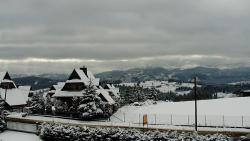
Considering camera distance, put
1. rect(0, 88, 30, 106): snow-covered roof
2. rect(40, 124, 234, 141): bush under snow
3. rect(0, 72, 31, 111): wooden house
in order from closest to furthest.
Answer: rect(40, 124, 234, 141): bush under snow, rect(0, 72, 31, 111): wooden house, rect(0, 88, 30, 106): snow-covered roof

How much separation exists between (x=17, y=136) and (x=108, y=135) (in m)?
17.2

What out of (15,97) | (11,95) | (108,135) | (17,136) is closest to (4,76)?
(11,95)

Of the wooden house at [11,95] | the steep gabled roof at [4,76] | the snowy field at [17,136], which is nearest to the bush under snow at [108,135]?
the snowy field at [17,136]

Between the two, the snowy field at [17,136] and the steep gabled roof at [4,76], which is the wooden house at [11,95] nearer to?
the steep gabled roof at [4,76]

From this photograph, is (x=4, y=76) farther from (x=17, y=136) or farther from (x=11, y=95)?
(x=17, y=136)

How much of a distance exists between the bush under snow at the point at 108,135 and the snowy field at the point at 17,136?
6.44 ft

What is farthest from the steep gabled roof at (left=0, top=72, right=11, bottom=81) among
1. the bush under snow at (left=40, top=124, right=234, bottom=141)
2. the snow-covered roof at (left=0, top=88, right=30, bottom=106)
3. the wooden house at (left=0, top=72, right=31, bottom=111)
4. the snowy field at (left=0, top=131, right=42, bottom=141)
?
the bush under snow at (left=40, top=124, right=234, bottom=141)

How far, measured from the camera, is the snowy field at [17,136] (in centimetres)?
5303

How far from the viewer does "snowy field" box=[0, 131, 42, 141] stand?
53.0 metres

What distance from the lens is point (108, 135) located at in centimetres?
4556

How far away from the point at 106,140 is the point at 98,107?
525 inches

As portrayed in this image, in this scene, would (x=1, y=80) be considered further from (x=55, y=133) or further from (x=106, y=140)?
(x=106, y=140)

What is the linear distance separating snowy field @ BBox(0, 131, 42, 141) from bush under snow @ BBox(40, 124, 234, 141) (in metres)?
1.96

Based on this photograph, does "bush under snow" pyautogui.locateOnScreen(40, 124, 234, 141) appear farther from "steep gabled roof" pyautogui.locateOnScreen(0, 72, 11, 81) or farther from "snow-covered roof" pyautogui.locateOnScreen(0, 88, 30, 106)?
"steep gabled roof" pyautogui.locateOnScreen(0, 72, 11, 81)
